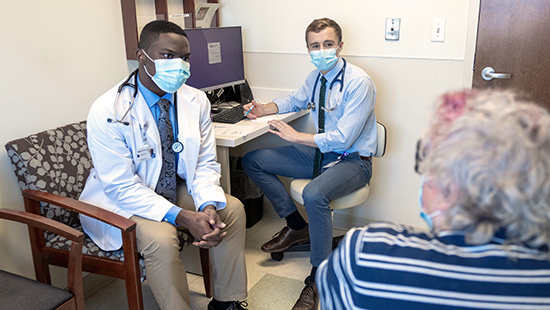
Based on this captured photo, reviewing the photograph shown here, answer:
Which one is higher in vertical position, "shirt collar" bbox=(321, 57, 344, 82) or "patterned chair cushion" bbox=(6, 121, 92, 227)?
"shirt collar" bbox=(321, 57, 344, 82)

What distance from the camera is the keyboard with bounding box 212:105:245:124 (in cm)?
254

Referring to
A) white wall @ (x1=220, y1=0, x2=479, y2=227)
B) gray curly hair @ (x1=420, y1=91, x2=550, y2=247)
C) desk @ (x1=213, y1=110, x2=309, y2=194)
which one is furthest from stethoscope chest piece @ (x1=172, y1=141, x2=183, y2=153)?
gray curly hair @ (x1=420, y1=91, x2=550, y2=247)

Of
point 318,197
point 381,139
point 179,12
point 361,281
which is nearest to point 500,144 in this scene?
point 361,281

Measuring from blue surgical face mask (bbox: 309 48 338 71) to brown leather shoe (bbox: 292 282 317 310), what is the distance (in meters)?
1.04

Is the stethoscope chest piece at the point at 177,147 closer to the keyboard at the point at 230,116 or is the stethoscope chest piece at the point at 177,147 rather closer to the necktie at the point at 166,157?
the necktie at the point at 166,157

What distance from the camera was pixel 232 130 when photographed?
7.80 ft

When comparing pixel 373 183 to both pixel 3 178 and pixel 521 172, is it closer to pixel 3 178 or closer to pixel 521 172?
pixel 3 178

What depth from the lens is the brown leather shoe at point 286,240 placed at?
2.57 metres

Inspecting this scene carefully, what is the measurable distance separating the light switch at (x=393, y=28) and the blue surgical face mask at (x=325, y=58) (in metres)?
0.39

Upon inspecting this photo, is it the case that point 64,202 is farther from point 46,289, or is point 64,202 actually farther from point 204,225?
point 204,225

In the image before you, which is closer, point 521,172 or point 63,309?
point 521,172

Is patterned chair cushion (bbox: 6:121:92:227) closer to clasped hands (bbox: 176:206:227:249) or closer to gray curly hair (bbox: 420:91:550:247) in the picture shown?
clasped hands (bbox: 176:206:227:249)

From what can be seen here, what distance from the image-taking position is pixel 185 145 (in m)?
2.00

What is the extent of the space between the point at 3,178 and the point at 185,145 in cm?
72
